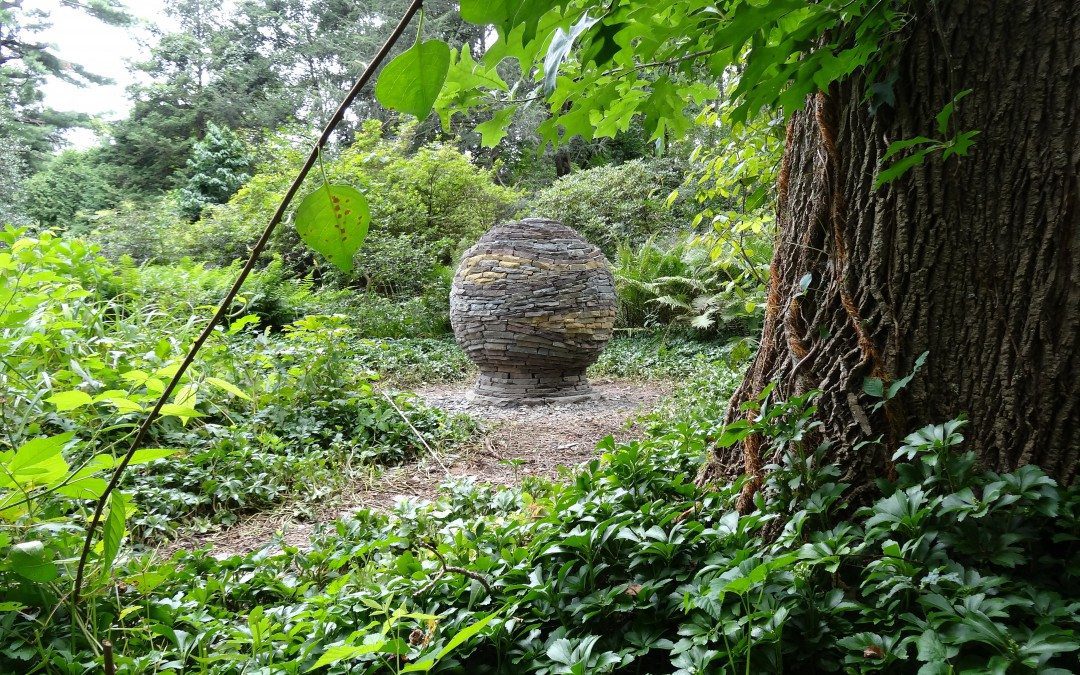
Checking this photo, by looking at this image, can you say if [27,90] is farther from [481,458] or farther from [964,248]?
[964,248]

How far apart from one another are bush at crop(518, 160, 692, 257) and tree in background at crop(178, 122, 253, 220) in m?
9.55

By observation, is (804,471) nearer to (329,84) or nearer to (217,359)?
(217,359)

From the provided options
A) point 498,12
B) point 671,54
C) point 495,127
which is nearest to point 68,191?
point 495,127

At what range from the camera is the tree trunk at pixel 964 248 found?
4.75 feet

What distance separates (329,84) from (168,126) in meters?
5.13

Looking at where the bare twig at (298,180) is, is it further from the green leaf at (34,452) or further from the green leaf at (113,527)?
the green leaf at (34,452)

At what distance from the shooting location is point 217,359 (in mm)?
4691

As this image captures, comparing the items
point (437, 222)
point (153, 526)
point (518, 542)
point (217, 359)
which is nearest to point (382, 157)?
point (437, 222)

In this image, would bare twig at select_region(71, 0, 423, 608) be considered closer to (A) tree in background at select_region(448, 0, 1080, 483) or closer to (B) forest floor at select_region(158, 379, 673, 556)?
(A) tree in background at select_region(448, 0, 1080, 483)

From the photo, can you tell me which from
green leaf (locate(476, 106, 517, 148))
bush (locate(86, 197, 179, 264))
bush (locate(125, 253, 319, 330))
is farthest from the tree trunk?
bush (locate(86, 197, 179, 264))

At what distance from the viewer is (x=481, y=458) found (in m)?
4.69

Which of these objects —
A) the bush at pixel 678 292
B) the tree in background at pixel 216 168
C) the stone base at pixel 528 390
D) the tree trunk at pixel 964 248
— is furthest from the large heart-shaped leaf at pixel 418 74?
the tree in background at pixel 216 168

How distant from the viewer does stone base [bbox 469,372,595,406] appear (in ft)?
21.0

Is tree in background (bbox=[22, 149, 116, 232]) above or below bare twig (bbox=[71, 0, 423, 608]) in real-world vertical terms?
above
